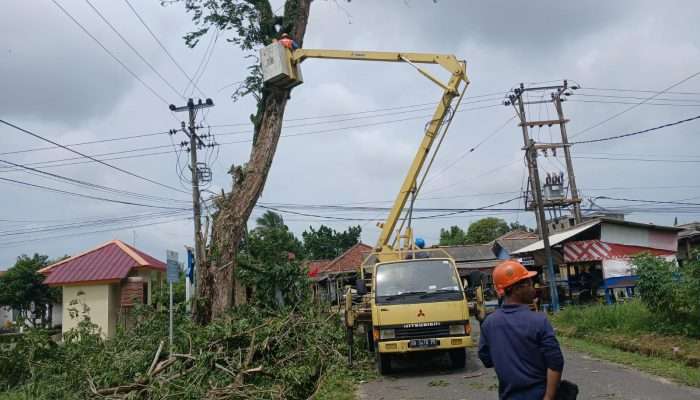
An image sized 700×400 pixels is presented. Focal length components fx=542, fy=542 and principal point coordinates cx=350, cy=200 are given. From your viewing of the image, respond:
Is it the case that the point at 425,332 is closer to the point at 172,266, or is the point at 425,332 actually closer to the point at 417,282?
the point at 417,282

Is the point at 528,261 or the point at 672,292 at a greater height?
the point at 528,261

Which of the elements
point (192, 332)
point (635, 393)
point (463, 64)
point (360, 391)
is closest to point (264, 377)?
point (360, 391)

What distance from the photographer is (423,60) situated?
1364 cm

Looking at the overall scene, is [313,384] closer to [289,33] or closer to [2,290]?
[289,33]

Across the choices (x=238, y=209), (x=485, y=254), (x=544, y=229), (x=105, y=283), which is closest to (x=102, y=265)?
(x=105, y=283)

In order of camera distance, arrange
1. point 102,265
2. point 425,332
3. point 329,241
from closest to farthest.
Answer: point 425,332 → point 102,265 → point 329,241

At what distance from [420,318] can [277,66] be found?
6.86 metres

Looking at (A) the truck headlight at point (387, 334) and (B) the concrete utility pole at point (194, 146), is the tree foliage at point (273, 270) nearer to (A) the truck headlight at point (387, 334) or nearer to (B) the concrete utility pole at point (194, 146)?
(A) the truck headlight at point (387, 334)

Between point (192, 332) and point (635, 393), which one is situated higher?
point (192, 332)

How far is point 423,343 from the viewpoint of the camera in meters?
9.15

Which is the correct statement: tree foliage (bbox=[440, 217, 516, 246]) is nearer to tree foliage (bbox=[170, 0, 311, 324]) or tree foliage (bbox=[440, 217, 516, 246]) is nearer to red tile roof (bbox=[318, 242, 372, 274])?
red tile roof (bbox=[318, 242, 372, 274])

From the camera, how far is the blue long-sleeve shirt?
10.9 feet

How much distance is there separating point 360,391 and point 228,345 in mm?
2753

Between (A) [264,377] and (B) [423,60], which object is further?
(B) [423,60]
